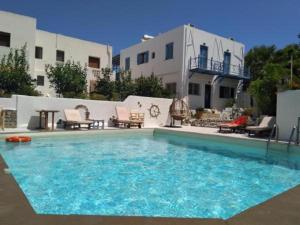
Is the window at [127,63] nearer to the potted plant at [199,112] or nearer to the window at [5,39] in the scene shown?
the potted plant at [199,112]

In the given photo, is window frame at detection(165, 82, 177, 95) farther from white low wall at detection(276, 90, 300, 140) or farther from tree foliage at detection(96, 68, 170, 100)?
white low wall at detection(276, 90, 300, 140)

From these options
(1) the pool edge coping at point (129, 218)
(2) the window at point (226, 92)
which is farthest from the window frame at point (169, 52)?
(1) the pool edge coping at point (129, 218)

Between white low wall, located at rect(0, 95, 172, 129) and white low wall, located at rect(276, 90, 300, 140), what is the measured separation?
26.5 ft

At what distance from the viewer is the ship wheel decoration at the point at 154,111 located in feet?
58.4

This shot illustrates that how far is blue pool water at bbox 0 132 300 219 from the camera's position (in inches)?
178

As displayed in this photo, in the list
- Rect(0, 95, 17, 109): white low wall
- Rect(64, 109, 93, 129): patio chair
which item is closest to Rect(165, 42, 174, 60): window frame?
Rect(64, 109, 93, 129): patio chair

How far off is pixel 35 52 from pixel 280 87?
17.6 meters

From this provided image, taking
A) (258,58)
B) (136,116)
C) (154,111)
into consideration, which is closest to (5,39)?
(136,116)

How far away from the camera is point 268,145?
10195mm

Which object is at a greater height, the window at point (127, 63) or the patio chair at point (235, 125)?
the window at point (127, 63)

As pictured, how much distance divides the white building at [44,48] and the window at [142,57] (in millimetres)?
2916

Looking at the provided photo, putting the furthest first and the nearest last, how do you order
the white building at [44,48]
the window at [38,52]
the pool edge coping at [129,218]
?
the window at [38,52] < the white building at [44,48] < the pool edge coping at [129,218]

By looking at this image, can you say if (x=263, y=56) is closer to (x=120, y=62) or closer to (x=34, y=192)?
(x=120, y=62)

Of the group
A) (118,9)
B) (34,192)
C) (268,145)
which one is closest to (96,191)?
(34,192)
